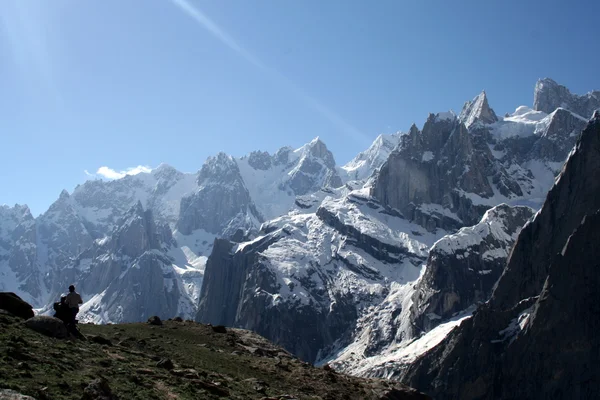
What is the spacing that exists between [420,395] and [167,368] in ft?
76.3

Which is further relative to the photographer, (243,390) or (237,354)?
(237,354)

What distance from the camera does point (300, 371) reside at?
2100 inches

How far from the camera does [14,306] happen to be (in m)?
44.7

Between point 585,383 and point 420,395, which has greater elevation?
point 585,383

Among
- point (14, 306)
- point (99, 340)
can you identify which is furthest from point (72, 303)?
point (14, 306)

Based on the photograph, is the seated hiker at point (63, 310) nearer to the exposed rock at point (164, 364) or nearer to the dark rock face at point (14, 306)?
the dark rock face at point (14, 306)

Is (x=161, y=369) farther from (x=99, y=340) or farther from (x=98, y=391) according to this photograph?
(x=98, y=391)

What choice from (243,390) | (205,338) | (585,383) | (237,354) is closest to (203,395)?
(243,390)

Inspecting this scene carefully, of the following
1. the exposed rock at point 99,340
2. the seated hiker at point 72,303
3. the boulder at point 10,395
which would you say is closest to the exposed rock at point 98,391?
the boulder at point 10,395

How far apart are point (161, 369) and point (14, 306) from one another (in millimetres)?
11422

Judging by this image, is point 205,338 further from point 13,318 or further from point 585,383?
point 585,383

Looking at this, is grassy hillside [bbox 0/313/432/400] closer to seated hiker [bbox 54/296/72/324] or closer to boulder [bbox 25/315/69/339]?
boulder [bbox 25/315/69/339]

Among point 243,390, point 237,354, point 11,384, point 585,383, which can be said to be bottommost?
point 11,384

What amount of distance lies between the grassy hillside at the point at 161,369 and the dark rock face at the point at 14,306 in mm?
3070
